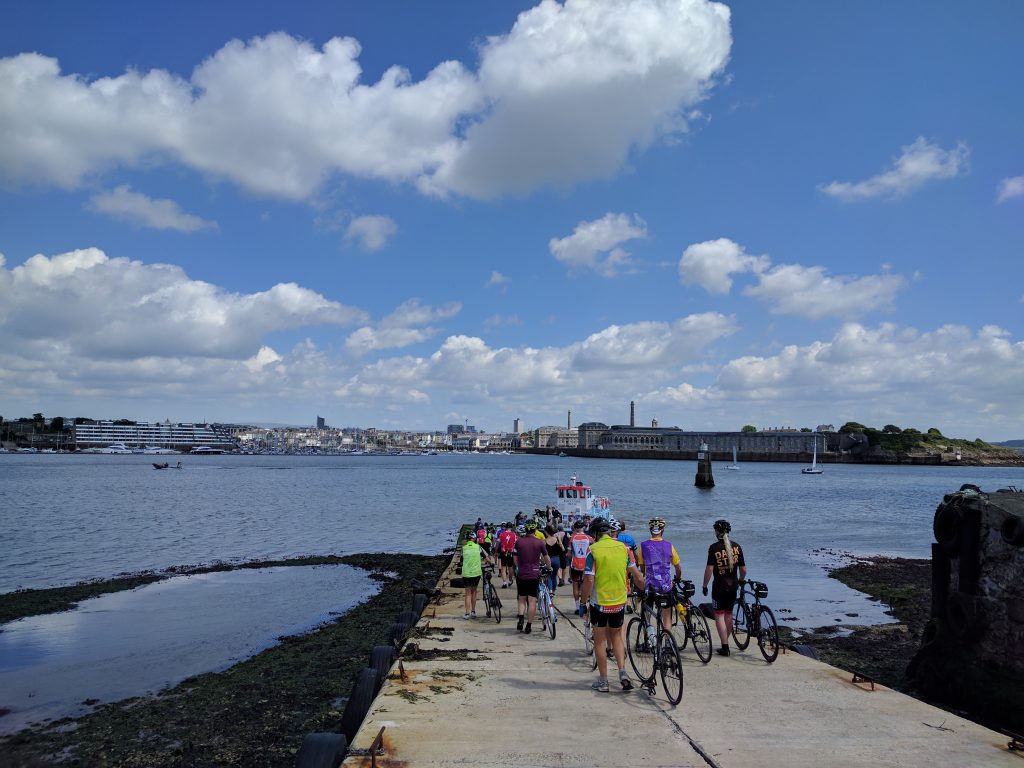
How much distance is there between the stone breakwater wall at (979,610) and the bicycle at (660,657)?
16.1 ft

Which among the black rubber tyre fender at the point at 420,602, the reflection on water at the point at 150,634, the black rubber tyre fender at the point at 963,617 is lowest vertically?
the reflection on water at the point at 150,634

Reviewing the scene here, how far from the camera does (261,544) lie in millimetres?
39000

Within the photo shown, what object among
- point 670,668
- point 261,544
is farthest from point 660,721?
point 261,544

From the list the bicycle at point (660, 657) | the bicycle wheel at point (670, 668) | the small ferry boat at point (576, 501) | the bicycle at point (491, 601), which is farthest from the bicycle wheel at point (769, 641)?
the small ferry boat at point (576, 501)

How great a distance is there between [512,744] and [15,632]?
18007 mm

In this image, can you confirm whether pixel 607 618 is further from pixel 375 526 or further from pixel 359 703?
pixel 375 526

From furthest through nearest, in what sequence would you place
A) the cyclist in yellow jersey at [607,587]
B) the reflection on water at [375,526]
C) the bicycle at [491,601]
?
the reflection on water at [375,526], the bicycle at [491,601], the cyclist in yellow jersey at [607,587]

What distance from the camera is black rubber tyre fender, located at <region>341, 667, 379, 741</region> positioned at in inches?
368

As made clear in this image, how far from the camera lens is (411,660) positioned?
1144 centimetres

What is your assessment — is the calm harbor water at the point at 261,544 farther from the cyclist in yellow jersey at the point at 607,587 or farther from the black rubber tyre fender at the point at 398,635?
the cyclist in yellow jersey at the point at 607,587

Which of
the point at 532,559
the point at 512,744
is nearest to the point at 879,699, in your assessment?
the point at 512,744

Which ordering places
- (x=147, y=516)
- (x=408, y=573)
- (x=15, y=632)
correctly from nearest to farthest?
(x=15, y=632), (x=408, y=573), (x=147, y=516)

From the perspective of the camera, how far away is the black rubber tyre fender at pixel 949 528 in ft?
36.9

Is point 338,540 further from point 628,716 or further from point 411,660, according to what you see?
point 628,716
